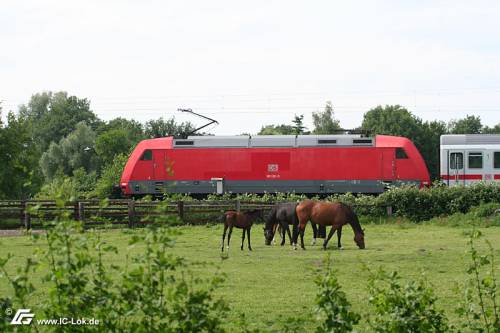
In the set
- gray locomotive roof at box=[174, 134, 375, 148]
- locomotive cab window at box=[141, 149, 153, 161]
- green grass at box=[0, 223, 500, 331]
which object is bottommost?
green grass at box=[0, 223, 500, 331]

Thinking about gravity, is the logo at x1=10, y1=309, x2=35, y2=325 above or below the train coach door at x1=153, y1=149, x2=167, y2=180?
below

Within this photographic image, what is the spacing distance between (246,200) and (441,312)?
99.5ft

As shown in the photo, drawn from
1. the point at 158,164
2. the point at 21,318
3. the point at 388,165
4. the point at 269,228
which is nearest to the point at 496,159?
the point at 388,165

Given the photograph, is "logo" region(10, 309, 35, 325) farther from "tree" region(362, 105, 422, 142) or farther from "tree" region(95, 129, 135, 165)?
"tree" region(362, 105, 422, 142)

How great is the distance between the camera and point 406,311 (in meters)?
8.15

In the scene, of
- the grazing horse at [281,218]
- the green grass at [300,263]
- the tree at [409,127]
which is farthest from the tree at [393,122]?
the grazing horse at [281,218]

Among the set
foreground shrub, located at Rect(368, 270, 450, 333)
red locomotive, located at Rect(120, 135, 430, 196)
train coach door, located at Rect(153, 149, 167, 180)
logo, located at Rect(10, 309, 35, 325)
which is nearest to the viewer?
logo, located at Rect(10, 309, 35, 325)

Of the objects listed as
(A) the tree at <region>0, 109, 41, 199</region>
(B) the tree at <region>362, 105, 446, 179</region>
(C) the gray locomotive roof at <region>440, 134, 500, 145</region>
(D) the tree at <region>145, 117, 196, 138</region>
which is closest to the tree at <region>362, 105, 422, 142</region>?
(B) the tree at <region>362, 105, 446, 179</region>

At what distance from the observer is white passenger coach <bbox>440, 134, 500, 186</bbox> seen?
45.0m

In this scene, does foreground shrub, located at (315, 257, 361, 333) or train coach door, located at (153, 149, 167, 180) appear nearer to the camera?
foreground shrub, located at (315, 257, 361, 333)

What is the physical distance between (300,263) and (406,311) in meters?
12.3

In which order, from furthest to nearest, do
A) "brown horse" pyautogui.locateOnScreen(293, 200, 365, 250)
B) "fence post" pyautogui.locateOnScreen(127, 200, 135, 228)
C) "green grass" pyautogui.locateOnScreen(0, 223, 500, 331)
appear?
"fence post" pyautogui.locateOnScreen(127, 200, 135, 228), "brown horse" pyautogui.locateOnScreen(293, 200, 365, 250), "green grass" pyautogui.locateOnScreen(0, 223, 500, 331)

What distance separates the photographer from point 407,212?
126 ft

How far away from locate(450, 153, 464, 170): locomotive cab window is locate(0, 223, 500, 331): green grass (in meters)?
12.0
